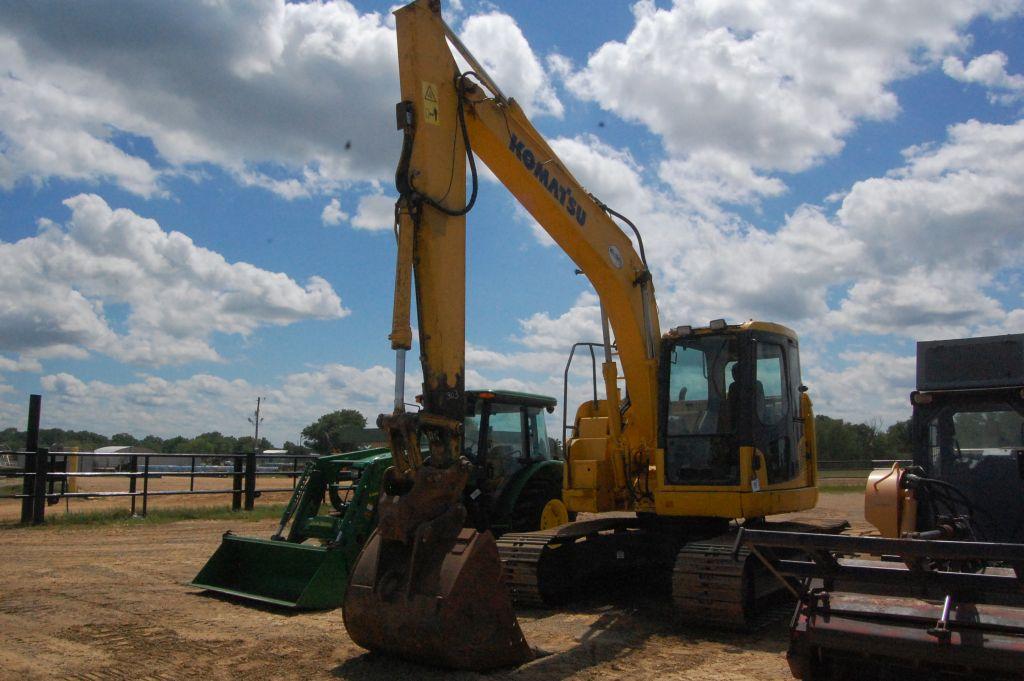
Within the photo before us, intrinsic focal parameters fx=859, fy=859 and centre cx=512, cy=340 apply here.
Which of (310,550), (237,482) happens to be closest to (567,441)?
(310,550)

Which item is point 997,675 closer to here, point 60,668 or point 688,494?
point 688,494

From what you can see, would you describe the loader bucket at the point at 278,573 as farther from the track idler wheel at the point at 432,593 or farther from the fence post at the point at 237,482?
the fence post at the point at 237,482

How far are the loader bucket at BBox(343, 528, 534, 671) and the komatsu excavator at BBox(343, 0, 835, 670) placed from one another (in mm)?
10

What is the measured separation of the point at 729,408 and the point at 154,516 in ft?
37.9

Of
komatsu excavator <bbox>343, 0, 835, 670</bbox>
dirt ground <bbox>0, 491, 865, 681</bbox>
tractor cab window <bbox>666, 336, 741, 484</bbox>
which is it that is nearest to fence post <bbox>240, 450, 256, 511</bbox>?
dirt ground <bbox>0, 491, 865, 681</bbox>

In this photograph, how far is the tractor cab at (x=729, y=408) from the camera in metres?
7.43

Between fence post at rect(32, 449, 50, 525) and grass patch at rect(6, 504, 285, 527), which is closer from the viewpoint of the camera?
fence post at rect(32, 449, 50, 525)

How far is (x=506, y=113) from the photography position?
724cm

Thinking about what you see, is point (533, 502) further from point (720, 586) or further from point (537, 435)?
point (720, 586)

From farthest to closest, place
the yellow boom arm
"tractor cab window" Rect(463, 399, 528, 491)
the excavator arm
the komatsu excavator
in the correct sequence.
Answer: "tractor cab window" Rect(463, 399, 528, 491) < the yellow boom arm < the komatsu excavator < the excavator arm

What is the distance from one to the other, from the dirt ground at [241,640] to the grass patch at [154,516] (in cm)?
516

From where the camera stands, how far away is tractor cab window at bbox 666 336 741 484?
295 inches

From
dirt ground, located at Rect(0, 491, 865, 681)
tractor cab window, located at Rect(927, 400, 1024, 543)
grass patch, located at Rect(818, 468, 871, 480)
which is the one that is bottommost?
dirt ground, located at Rect(0, 491, 865, 681)

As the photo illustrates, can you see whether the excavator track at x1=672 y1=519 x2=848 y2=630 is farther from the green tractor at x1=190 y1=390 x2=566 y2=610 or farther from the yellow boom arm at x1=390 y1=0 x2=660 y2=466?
the green tractor at x1=190 y1=390 x2=566 y2=610
